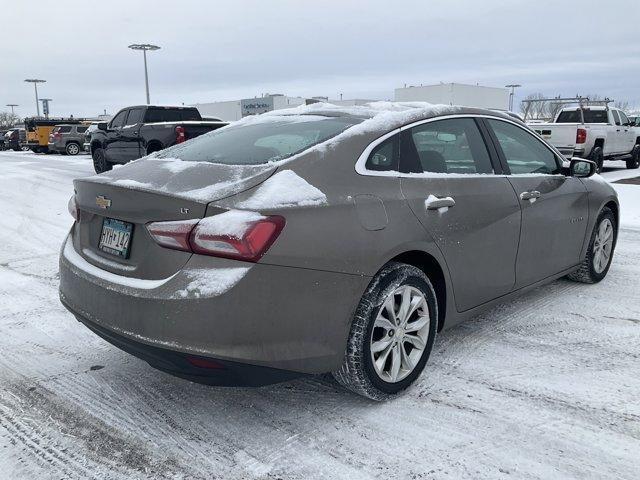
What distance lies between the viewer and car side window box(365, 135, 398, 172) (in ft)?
9.95

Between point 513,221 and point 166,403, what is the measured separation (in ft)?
7.97

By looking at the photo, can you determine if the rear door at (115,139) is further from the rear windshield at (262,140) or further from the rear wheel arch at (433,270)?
the rear wheel arch at (433,270)

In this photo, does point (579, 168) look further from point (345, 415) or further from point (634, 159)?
point (634, 159)

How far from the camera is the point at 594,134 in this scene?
576 inches

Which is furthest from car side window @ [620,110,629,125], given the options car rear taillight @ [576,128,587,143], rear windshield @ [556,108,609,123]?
car rear taillight @ [576,128,587,143]

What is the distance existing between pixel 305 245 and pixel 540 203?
88.7 inches

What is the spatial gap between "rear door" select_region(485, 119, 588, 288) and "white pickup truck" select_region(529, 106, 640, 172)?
10589mm

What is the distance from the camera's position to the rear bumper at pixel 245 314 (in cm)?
244

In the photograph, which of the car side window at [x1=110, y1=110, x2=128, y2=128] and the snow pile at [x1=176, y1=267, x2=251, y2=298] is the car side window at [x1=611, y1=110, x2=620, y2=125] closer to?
the car side window at [x1=110, y1=110, x2=128, y2=128]

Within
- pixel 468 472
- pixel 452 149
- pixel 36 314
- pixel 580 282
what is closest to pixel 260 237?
pixel 468 472

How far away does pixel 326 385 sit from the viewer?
130 inches

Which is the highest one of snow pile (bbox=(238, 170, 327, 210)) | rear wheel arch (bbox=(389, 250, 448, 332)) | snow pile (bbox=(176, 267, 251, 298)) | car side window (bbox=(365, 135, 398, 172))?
car side window (bbox=(365, 135, 398, 172))

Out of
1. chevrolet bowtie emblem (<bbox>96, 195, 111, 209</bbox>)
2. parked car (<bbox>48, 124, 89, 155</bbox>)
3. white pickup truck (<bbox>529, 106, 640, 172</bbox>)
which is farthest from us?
parked car (<bbox>48, 124, 89, 155</bbox>)

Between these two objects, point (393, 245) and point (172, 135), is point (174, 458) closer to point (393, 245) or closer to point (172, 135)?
point (393, 245)
